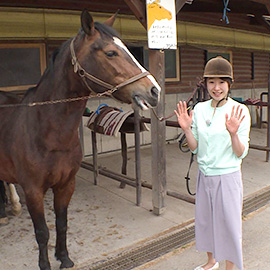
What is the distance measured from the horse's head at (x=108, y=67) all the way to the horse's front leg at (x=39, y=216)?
89 centimetres

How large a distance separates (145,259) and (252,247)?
1.03 m

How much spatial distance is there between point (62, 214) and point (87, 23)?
1515 millimetres

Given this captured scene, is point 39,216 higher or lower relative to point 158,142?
lower

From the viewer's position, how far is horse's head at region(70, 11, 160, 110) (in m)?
2.02

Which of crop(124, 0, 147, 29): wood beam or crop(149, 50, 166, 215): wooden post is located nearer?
crop(124, 0, 147, 29): wood beam

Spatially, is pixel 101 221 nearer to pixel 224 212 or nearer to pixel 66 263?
pixel 66 263

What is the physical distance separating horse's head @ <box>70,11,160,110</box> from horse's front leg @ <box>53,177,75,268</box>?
0.88 meters

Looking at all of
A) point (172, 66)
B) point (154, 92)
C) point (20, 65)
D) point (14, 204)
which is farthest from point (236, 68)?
point (154, 92)

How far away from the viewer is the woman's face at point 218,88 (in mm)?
2144

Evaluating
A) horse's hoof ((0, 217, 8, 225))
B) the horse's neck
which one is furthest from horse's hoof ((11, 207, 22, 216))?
the horse's neck

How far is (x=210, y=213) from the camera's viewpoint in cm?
228

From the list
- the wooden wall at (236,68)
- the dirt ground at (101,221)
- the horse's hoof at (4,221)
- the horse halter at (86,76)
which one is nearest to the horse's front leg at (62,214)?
the dirt ground at (101,221)

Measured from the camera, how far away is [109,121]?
407cm

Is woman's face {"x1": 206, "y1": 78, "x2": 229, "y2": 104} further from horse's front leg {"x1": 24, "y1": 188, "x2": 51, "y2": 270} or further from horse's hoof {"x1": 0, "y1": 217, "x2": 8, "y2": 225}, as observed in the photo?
horse's hoof {"x1": 0, "y1": 217, "x2": 8, "y2": 225}
